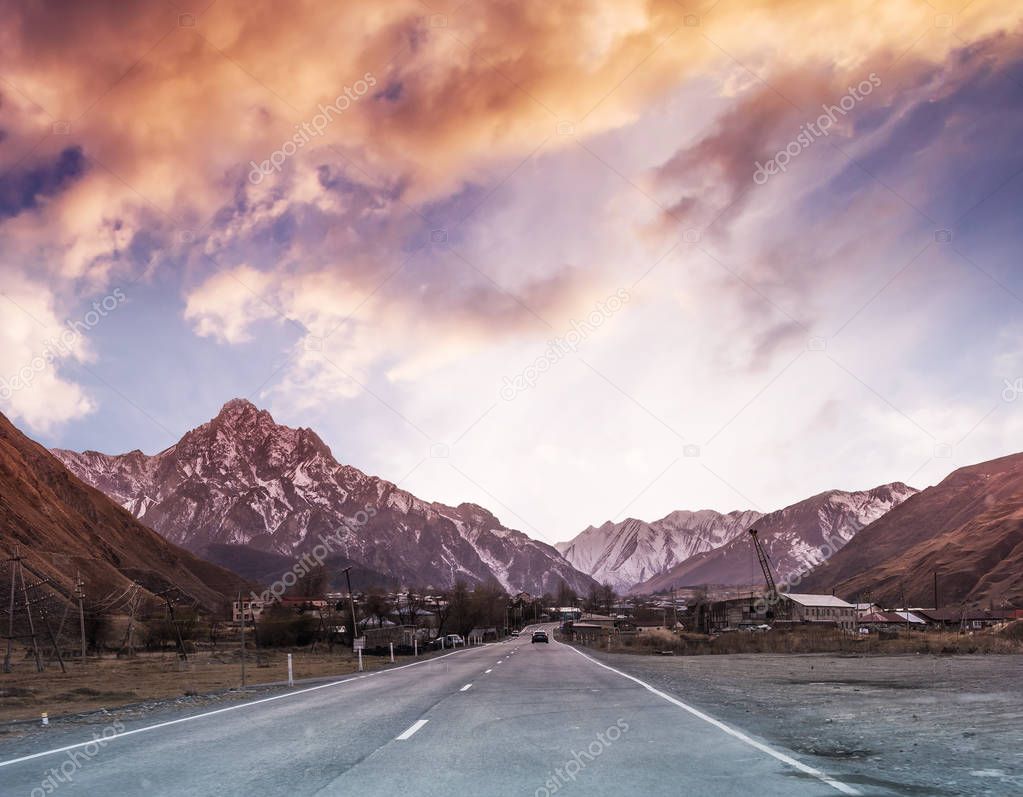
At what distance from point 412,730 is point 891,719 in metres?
8.67

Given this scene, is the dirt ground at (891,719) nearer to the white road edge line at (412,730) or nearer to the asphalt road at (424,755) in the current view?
the asphalt road at (424,755)

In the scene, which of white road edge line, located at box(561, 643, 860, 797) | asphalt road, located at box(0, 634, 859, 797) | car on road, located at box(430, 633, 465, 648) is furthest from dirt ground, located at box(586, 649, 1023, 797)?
car on road, located at box(430, 633, 465, 648)

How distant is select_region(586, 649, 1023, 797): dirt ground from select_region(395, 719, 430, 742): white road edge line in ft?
17.7

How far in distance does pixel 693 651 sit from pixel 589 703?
145 ft

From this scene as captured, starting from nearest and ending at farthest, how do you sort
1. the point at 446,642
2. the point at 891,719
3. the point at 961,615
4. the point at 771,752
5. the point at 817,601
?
1. the point at 771,752
2. the point at 891,719
3. the point at 446,642
4. the point at 961,615
5. the point at 817,601

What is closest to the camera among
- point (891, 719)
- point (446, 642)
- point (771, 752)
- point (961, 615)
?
point (771, 752)

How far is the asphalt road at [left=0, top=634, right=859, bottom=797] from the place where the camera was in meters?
8.26

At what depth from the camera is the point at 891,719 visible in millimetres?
14430

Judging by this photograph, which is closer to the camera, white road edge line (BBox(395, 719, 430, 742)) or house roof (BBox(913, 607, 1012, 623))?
white road edge line (BBox(395, 719, 430, 742))

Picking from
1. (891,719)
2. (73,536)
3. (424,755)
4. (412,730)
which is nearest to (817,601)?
(73,536)

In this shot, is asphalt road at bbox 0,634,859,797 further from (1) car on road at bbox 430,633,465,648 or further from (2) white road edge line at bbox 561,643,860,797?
(1) car on road at bbox 430,633,465,648

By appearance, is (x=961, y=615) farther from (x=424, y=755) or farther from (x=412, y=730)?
(x=424, y=755)

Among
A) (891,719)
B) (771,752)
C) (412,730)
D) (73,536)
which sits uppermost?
(73,536)

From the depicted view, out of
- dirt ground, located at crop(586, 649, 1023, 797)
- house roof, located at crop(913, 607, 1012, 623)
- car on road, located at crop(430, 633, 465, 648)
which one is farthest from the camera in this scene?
house roof, located at crop(913, 607, 1012, 623)
